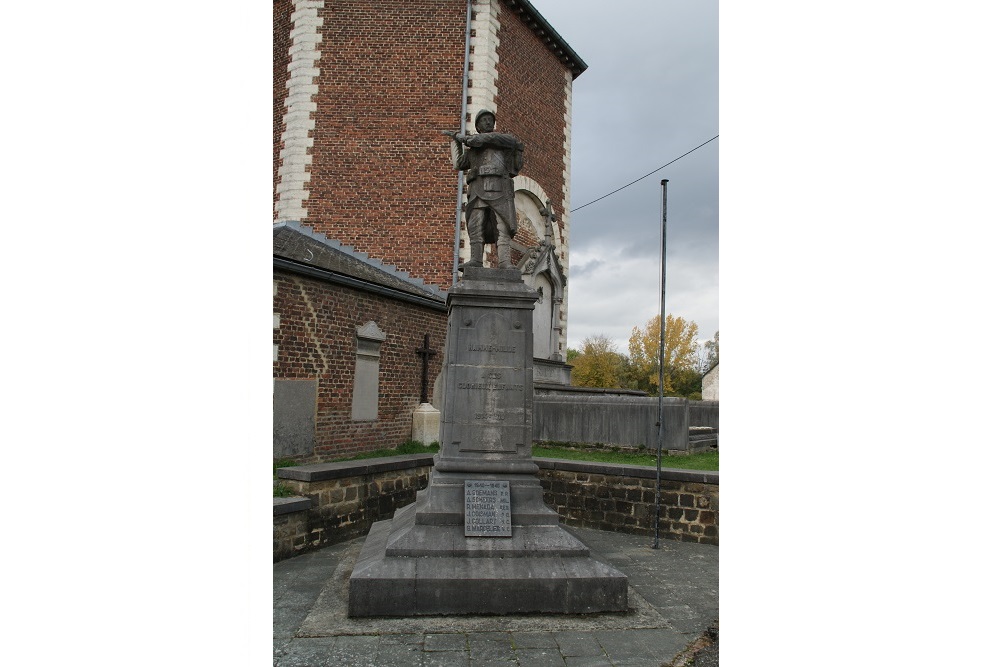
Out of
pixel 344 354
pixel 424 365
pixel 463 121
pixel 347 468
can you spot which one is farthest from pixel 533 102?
pixel 347 468

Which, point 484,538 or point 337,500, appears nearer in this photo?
point 484,538

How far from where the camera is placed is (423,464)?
9.16 metres

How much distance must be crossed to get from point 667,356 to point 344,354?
27.2 metres

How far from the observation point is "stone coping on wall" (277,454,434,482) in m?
7.22

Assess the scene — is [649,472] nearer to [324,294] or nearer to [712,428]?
[712,428]

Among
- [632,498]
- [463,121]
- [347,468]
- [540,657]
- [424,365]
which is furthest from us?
[463,121]

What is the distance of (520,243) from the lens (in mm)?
16031

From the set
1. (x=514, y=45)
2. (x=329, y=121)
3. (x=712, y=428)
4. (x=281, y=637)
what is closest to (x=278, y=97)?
(x=329, y=121)

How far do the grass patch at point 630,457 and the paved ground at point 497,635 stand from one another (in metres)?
3.19

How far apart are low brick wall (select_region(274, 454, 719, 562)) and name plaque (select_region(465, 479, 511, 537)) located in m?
2.41

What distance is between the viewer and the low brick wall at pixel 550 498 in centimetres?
705

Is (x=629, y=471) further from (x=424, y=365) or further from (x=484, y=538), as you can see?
(x=424, y=365)

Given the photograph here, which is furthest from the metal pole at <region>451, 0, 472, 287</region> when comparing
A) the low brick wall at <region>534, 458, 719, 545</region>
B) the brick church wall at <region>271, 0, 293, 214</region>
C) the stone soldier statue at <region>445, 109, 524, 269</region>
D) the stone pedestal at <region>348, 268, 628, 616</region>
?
the stone pedestal at <region>348, 268, 628, 616</region>

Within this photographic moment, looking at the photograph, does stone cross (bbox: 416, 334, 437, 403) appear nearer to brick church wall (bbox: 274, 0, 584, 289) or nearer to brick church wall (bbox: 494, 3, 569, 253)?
brick church wall (bbox: 274, 0, 584, 289)
